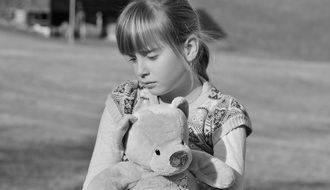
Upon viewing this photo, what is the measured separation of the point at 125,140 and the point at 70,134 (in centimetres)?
881

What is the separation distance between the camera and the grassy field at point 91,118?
866 cm

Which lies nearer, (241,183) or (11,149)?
(241,183)

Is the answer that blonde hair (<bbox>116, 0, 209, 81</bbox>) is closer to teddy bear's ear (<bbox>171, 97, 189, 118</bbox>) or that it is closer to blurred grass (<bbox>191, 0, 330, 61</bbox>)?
teddy bear's ear (<bbox>171, 97, 189, 118</bbox>)

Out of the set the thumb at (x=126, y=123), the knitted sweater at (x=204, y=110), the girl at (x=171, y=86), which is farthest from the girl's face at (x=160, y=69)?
the thumb at (x=126, y=123)

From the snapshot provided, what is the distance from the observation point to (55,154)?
30.9 feet

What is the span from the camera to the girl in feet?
7.82

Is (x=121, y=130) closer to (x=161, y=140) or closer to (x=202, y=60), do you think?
(x=161, y=140)

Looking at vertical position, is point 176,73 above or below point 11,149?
above

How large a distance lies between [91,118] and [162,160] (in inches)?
416

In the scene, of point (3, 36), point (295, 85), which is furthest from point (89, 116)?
point (3, 36)

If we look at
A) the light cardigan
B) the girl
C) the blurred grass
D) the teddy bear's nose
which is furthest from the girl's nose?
the blurred grass

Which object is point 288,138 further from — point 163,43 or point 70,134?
point 163,43

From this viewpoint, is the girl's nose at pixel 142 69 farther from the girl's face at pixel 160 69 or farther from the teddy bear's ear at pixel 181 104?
the teddy bear's ear at pixel 181 104

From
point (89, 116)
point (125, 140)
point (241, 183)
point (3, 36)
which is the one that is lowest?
point (3, 36)
